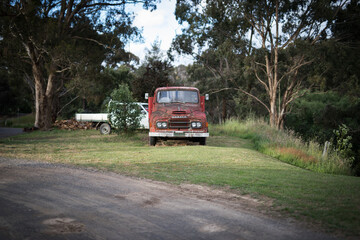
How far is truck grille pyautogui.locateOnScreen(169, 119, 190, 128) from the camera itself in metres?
12.8

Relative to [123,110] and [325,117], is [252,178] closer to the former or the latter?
[123,110]

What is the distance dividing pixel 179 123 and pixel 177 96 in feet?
5.57

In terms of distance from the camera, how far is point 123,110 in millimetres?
15781

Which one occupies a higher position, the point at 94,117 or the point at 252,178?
the point at 94,117

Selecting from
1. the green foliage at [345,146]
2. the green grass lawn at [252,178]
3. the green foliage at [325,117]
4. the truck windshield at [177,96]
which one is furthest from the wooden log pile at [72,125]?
the green foliage at [345,146]

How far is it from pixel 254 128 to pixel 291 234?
18.0 metres

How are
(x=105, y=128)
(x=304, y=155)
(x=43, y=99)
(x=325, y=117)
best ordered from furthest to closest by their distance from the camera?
1. (x=325, y=117)
2. (x=43, y=99)
3. (x=105, y=128)
4. (x=304, y=155)

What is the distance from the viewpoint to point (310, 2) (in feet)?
75.9

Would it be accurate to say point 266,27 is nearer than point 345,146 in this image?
No

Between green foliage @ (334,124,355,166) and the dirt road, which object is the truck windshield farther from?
the dirt road

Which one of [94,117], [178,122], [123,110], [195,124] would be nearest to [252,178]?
[195,124]

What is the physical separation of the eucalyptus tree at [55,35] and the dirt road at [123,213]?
16496mm

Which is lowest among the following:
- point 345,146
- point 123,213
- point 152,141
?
point 123,213

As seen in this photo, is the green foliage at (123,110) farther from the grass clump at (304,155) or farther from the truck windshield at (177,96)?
the grass clump at (304,155)
